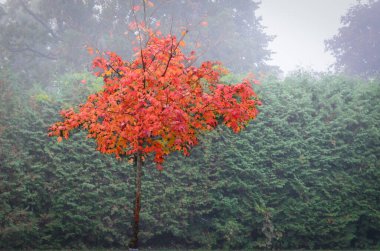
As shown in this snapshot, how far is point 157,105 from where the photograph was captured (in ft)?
18.0

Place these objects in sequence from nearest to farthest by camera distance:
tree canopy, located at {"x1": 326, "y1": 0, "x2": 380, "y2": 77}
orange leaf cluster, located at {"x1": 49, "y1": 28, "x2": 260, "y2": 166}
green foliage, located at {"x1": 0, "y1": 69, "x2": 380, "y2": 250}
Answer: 1. orange leaf cluster, located at {"x1": 49, "y1": 28, "x2": 260, "y2": 166}
2. green foliage, located at {"x1": 0, "y1": 69, "x2": 380, "y2": 250}
3. tree canopy, located at {"x1": 326, "y1": 0, "x2": 380, "y2": 77}

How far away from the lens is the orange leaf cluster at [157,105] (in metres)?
5.59

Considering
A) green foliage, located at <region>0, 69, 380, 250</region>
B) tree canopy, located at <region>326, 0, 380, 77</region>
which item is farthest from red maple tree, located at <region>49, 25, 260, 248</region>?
tree canopy, located at <region>326, 0, 380, 77</region>

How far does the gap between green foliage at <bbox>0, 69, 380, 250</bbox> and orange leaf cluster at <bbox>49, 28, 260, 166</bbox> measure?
3275mm

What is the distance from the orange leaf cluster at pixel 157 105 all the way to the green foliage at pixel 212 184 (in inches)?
129

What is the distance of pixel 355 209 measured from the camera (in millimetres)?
10289

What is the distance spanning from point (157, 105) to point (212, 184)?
523 centimetres

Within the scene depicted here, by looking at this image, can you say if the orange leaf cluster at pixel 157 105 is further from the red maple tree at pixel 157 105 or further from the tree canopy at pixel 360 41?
the tree canopy at pixel 360 41

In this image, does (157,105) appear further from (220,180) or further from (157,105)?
(220,180)

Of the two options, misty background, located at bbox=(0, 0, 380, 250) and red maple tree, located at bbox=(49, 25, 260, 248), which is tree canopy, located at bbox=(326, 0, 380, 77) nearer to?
misty background, located at bbox=(0, 0, 380, 250)

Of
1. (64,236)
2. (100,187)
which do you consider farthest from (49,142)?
(64,236)

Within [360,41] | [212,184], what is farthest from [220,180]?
[360,41]

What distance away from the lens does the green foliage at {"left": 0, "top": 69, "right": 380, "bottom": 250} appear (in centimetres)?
904

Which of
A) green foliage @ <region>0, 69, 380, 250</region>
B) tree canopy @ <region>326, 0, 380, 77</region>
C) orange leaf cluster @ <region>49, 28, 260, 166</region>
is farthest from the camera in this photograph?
tree canopy @ <region>326, 0, 380, 77</region>
